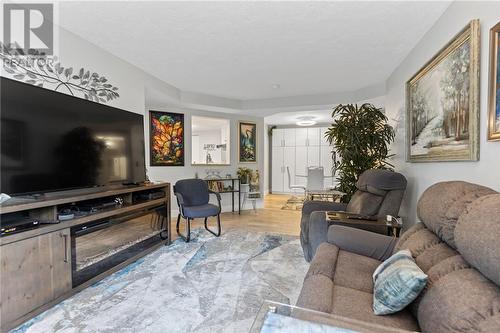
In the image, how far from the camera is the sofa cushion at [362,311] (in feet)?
3.45

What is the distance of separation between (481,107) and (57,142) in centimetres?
301

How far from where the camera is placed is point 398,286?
41.6 inches

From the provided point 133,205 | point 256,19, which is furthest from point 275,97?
point 133,205

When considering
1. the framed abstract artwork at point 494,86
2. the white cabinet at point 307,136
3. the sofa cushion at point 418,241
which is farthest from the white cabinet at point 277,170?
the framed abstract artwork at point 494,86

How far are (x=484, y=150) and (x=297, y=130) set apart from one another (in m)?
6.28

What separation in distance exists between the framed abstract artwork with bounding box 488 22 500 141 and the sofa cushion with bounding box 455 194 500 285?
2.03ft

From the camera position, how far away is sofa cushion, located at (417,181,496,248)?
1134mm

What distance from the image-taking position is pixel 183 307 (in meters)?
1.86

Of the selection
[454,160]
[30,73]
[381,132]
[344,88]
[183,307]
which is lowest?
[183,307]

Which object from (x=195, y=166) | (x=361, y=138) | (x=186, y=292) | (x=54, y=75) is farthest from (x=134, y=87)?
(x=361, y=138)

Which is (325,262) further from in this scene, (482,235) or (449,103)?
(449,103)

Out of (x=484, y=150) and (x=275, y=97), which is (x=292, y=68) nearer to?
(x=275, y=97)

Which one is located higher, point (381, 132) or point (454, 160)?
point (381, 132)

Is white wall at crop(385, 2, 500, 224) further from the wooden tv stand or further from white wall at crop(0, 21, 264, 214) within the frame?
white wall at crop(0, 21, 264, 214)
